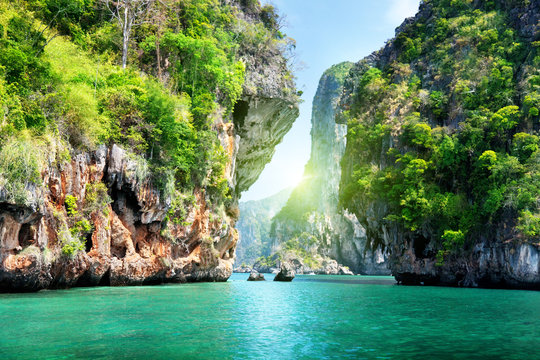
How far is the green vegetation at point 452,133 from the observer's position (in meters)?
→ 26.8

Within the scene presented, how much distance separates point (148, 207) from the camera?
22.0m

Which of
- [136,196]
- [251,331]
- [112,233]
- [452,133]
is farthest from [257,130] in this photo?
[251,331]

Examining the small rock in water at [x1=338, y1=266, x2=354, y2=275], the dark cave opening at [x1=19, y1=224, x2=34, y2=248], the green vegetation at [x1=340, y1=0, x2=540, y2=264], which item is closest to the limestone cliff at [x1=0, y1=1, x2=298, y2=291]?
the dark cave opening at [x1=19, y1=224, x2=34, y2=248]

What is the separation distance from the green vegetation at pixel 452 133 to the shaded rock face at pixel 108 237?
49.1 ft

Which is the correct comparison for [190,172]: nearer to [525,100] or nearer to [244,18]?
[244,18]

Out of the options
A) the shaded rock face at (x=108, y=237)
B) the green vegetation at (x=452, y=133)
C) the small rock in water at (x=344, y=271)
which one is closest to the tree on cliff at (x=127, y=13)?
the shaded rock face at (x=108, y=237)

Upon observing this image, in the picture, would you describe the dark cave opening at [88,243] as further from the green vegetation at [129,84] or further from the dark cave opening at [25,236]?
the dark cave opening at [25,236]

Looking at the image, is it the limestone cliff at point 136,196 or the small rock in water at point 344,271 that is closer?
the limestone cliff at point 136,196

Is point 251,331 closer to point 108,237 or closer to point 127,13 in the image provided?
point 108,237

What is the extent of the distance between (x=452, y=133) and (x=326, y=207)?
8089 cm

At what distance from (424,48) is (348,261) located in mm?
71318

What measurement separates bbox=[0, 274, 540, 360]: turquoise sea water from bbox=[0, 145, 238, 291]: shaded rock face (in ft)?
6.61

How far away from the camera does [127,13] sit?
2667 cm

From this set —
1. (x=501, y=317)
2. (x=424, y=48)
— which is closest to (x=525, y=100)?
(x=424, y=48)
